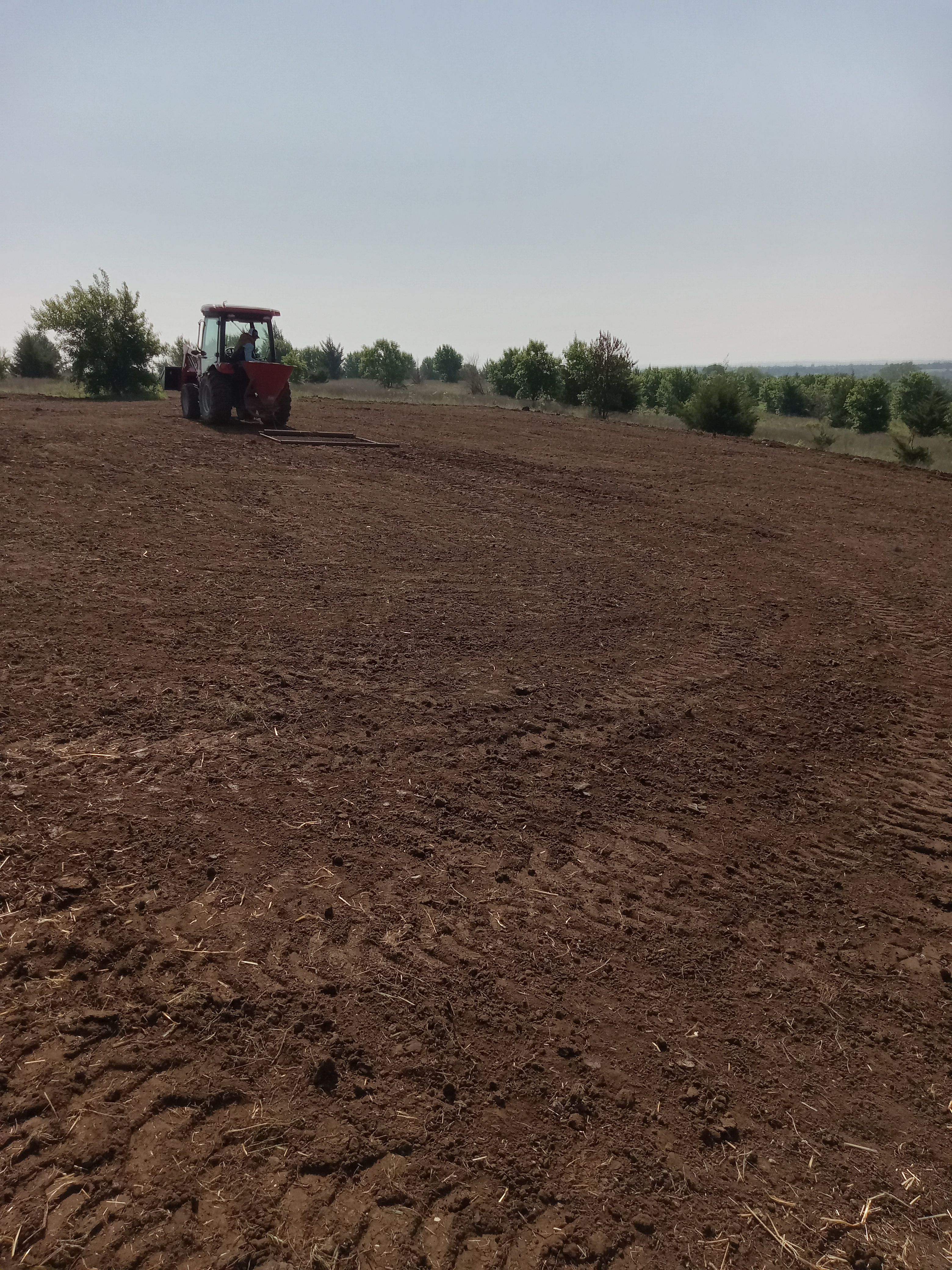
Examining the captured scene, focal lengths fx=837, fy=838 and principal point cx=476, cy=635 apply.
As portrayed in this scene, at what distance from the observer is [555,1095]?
2.85 meters

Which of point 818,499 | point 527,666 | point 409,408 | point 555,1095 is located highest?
point 409,408

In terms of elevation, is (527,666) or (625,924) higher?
(527,666)

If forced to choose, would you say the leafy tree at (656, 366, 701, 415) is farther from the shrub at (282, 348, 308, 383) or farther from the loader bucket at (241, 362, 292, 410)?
the loader bucket at (241, 362, 292, 410)

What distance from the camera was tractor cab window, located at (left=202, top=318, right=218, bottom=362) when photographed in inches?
651

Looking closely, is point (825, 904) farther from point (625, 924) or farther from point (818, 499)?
point (818, 499)

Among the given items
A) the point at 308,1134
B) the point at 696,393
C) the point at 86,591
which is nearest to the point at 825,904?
the point at 308,1134

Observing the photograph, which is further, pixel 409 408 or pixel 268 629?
pixel 409 408

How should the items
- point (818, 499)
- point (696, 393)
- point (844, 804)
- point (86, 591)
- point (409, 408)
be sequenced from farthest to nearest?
point (696, 393)
point (409, 408)
point (818, 499)
point (86, 591)
point (844, 804)

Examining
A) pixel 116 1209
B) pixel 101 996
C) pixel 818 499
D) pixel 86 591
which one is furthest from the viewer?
pixel 818 499

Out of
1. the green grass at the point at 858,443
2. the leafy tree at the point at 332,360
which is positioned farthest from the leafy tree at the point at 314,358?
the green grass at the point at 858,443

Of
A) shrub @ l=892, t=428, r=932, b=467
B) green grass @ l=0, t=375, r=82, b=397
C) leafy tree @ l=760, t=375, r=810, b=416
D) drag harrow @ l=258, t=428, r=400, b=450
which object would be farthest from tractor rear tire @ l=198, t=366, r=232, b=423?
leafy tree @ l=760, t=375, r=810, b=416

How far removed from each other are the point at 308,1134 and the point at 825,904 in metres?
2.56

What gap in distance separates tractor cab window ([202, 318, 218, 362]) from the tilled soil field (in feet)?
31.4

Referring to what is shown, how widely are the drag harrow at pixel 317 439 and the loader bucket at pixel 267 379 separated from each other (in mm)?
606
